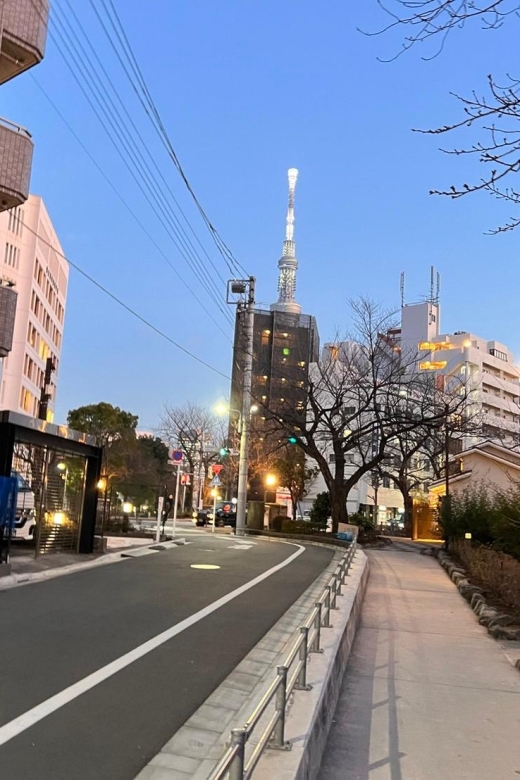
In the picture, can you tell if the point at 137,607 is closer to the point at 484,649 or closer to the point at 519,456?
the point at 484,649

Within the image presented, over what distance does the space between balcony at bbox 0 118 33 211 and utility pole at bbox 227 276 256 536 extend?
1733cm

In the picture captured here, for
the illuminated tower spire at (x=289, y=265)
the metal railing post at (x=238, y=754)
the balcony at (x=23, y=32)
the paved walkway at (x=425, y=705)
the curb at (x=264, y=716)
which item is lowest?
the paved walkway at (x=425, y=705)

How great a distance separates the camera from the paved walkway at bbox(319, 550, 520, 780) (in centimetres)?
Result: 525

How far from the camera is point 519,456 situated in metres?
34.8

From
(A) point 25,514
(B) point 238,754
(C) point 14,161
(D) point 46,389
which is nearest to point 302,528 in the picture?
(A) point 25,514

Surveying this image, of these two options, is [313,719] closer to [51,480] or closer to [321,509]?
[51,480]

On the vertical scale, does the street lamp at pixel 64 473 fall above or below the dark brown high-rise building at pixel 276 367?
below

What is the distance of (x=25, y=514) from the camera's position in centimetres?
1741

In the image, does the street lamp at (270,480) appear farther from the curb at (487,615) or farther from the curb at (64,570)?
the curb at (487,615)

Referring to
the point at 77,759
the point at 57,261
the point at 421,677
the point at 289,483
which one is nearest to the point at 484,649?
the point at 421,677

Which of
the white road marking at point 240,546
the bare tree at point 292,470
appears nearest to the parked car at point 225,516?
the bare tree at point 292,470

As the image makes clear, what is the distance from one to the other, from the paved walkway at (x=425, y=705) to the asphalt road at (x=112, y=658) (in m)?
1.38

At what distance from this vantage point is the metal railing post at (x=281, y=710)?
425cm

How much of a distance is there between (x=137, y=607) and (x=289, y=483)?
124 ft
